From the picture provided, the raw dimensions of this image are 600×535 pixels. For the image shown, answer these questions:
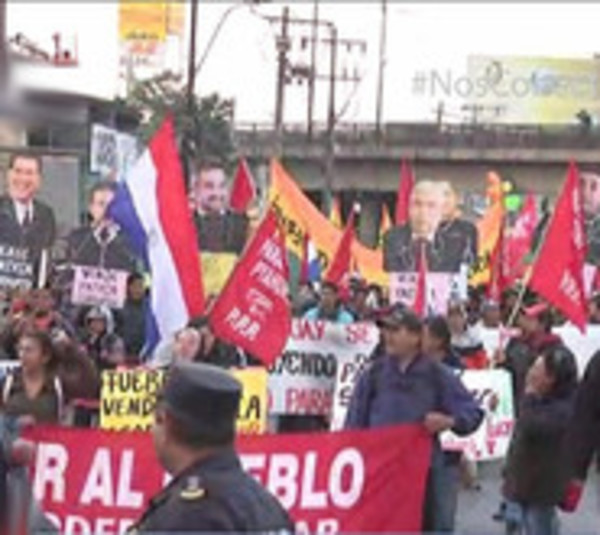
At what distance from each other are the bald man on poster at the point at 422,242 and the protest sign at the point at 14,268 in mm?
3764

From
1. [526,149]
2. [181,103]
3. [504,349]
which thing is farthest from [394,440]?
[526,149]

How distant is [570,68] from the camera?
295 ft

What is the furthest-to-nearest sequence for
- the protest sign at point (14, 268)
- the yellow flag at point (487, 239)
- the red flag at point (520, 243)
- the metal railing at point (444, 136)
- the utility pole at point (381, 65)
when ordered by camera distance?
the utility pole at point (381, 65) < the metal railing at point (444, 136) < the red flag at point (520, 243) < the yellow flag at point (487, 239) < the protest sign at point (14, 268)

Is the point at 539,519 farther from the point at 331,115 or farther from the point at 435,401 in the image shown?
the point at 331,115

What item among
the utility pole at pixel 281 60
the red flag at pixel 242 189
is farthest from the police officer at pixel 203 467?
Result: the utility pole at pixel 281 60

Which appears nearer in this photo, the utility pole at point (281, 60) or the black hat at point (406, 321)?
the black hat at point (406, 321)

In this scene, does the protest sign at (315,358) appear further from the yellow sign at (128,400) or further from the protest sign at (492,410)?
the yellow sign at (128,400)

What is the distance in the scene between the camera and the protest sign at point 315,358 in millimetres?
11312

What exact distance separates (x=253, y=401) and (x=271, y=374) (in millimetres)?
1729

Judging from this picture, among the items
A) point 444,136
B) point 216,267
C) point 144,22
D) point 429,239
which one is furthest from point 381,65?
point 216,267

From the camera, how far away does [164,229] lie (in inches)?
409

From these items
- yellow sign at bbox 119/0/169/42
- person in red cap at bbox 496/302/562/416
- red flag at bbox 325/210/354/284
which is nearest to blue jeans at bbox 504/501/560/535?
person in red cap at bbox 496/302/562/416

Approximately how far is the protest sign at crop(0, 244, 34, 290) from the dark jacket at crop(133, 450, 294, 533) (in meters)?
9.83

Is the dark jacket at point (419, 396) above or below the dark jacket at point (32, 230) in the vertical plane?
below
